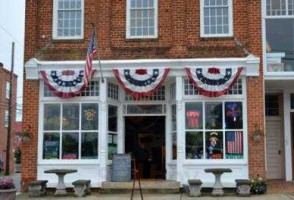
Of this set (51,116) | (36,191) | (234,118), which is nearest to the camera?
(36,191)

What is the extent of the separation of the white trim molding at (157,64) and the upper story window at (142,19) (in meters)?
1.21

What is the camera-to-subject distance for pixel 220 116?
18766mm

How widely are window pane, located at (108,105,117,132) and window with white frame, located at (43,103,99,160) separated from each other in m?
0.52

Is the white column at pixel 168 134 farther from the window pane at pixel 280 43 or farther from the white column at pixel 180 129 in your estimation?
the window pane at pixel 280 43

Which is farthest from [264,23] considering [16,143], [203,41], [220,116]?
[16,143]

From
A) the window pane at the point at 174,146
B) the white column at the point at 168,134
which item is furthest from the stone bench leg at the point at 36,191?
the window pane at the point at 174,146

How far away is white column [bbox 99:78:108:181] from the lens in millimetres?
18641

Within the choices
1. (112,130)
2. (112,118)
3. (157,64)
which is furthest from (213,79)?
(112,130)

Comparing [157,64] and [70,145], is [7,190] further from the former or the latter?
[157,64]

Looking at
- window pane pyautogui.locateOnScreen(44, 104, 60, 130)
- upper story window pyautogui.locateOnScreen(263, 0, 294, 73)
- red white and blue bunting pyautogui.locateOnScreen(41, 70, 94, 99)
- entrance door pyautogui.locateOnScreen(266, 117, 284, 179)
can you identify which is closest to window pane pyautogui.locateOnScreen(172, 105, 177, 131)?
red white and blue bunting pyautogui.locateOnScreen(41, 70, 94, 99)

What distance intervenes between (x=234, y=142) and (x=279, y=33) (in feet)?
14.9

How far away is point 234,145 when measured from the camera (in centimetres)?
1858

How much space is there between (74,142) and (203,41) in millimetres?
5771

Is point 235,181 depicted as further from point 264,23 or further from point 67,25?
point 67,25
